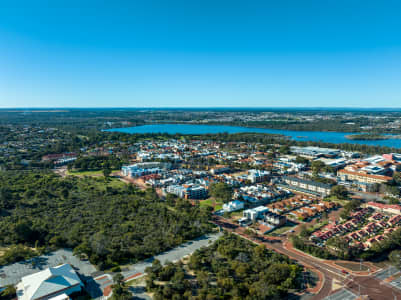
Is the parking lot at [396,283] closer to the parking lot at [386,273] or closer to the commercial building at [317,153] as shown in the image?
the parking lot at [386,273]

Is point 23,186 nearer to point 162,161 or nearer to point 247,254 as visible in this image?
point 162,161

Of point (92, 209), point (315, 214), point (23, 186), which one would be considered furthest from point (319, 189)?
point (23, 186)

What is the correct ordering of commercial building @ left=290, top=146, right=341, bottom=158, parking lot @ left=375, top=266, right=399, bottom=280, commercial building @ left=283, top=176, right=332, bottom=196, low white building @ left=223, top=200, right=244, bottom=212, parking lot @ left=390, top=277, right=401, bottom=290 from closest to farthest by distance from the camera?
parking lot @ left=390, top=277, right=401, bottom=290 → parking lot @ left=375, top=266, right=399, bottom=280 → low white building @ left=223, top=200, right=244, bottom=212 → commercial building @ left=283, top=176, right=332, bottom=196 → commercial building @ left=290, top=146, right=341, bottom=158

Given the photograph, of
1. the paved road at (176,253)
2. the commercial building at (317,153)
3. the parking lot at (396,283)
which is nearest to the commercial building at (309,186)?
the parking lot at (396,283)

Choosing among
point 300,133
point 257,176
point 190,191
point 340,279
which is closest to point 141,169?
point 190,191

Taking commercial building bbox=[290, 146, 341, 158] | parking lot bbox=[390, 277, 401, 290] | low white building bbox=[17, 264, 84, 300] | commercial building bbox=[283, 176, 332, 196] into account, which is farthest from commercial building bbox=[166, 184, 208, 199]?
commercial building bbox=[290, 146, 341, 158]

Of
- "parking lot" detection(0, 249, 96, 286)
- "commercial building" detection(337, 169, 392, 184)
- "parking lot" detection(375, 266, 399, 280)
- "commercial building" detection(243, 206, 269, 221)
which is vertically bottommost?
"parking lot" detection(375, 266, 399, 280)

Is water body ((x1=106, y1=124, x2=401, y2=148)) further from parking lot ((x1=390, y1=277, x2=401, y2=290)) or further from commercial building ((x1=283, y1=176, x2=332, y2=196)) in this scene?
parking lot ((x1=390, y1=277, x2=401, y2=290))
